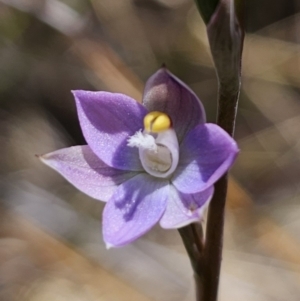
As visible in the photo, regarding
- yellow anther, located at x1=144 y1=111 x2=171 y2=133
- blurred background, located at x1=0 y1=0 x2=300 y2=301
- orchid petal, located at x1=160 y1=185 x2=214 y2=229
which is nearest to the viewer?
orchid petal, located at x1=160 y1=185 x2=214 y2=229

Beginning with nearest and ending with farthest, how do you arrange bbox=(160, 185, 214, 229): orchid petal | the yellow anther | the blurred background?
bbox=(160, 185, 214, 229): orchid petal < the yellow anther < the blurred background

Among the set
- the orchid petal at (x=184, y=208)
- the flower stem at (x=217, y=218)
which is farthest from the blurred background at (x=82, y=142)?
the orchid petal at (x=184, y=208)

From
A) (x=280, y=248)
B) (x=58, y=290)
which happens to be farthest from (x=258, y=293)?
(x=58, y=290)

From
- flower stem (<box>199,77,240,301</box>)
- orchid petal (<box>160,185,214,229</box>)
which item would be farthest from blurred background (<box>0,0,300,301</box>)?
orchid petal (<box>160,185,214,229</box>)

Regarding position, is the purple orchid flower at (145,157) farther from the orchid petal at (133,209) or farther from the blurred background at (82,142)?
the blurred background at (82,142)

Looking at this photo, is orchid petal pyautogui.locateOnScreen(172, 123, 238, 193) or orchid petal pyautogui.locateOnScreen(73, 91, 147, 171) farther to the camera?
orchid petal pyautogui.locateOnScreen(73, 91, 147, 171)

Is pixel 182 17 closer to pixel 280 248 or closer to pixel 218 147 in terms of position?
pixel 280 248

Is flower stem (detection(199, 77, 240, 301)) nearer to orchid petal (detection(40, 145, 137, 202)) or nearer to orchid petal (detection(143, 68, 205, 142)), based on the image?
orchid petal (detection(143, 68, 205, 142))

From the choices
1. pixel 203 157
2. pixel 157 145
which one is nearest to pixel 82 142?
pixel 157 145

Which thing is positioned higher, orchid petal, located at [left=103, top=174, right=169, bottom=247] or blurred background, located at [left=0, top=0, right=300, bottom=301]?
orchid petal, located at [left=103, top=174, right=169, bottom=247]
